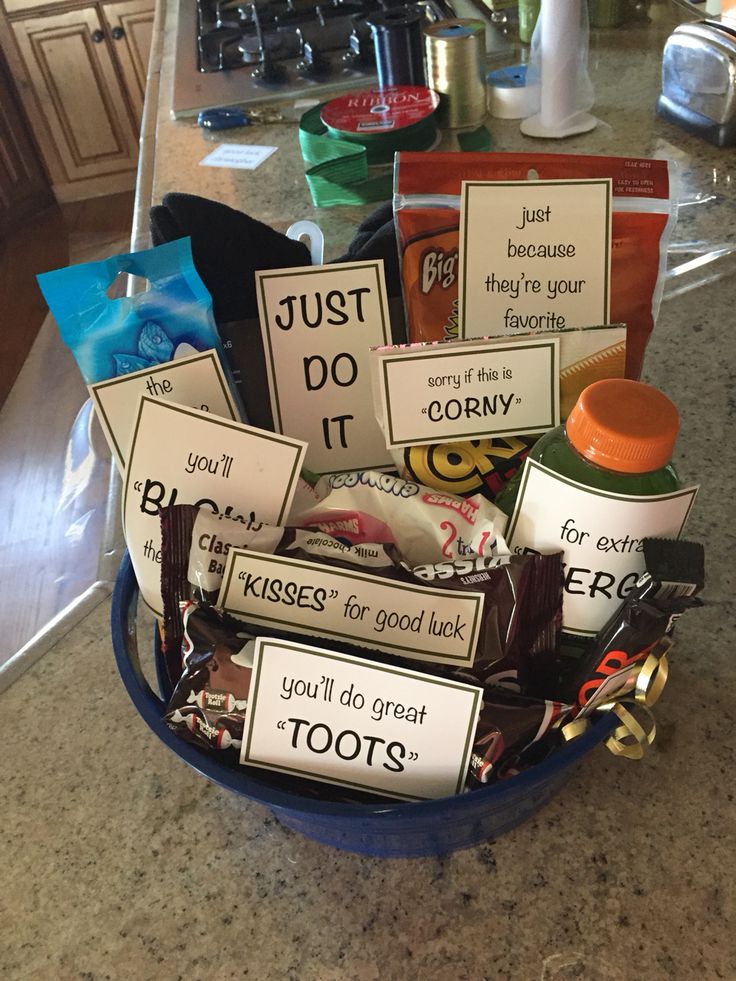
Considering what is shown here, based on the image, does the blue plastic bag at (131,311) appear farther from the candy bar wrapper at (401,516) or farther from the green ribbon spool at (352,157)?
the green ribbon spool at (352,157)

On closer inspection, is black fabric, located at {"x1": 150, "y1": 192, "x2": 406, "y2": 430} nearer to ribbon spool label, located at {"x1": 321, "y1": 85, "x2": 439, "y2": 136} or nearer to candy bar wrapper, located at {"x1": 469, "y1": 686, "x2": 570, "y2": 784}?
candy bar wrapper, located at {"x1": 469, "y1": 686, "x2": 570, "y2": 784}

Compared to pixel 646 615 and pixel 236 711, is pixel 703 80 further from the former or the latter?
pixel 236 711

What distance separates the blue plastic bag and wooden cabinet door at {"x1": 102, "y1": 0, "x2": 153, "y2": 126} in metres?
2.83

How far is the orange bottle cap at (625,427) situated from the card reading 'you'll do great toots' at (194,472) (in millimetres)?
184

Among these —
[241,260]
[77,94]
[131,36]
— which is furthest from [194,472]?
[77,94]

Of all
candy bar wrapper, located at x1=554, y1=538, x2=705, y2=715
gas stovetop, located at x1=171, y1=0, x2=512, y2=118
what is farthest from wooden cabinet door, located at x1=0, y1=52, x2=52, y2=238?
candy bar wrapper, located at x1=554, y1=538, x2=705, y2=715

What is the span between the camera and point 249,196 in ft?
3.75

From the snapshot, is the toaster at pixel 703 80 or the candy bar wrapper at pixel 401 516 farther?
the toaster at pixel 703 80

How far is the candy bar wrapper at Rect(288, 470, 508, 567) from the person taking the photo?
1.71 feet

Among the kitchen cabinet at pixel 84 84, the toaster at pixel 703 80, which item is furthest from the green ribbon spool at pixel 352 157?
the kitchen cabinet at pixel 84 84

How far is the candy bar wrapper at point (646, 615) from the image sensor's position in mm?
408

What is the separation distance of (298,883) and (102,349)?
0.38 m

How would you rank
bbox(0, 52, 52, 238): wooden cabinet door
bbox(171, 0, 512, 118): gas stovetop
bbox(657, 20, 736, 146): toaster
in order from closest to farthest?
bbox(657, 20, 736, 146): toaster, bbox(171, 0, 512, 118): gas stovetop, bbox(0, 52, 52, 238): wooden cabinet door

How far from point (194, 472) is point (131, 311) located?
123 millimetres
